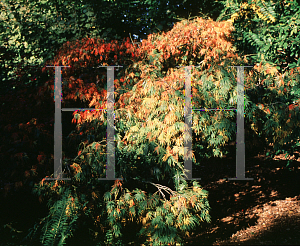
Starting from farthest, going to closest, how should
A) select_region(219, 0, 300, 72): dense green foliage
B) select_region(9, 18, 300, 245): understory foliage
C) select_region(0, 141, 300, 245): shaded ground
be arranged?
1. select_region(219, 0, 300, 72): dense green foliage
2. select_region(0, 141, 300, 245): shaded ground
3. select_region(9, 18, 300, 245): understory foliage

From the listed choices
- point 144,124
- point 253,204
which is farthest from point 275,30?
point 253,204

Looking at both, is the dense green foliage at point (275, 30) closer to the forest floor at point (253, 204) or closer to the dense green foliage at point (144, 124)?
the dense green foliage at point (144, 124)

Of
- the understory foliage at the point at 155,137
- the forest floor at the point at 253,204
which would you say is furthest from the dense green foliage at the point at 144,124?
the forest floor at the point at 253,204

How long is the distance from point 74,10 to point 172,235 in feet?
20.5

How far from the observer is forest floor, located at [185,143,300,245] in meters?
5.25

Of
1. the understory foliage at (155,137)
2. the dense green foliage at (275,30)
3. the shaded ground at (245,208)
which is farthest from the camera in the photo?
the dense green foliage at (275,30)

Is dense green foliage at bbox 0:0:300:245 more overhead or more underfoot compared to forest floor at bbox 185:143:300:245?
more overhead

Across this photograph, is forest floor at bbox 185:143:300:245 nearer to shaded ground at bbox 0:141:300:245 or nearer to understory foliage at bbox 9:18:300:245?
shaded ground at bbox 0:141:300:245

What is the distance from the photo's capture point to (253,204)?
6988mm

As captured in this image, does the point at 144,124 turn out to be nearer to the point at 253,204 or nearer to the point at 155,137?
the point at 155,137

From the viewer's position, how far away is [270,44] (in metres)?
5.80

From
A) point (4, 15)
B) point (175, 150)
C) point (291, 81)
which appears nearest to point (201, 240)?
point (175, 150)

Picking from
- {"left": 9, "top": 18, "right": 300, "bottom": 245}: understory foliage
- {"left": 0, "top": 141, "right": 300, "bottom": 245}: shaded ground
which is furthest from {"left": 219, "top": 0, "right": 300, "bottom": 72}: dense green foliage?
{"left": 0, "top": 141, "right": 300, "bottom": 245}: shaded ground

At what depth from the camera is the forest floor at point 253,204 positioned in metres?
5.25
